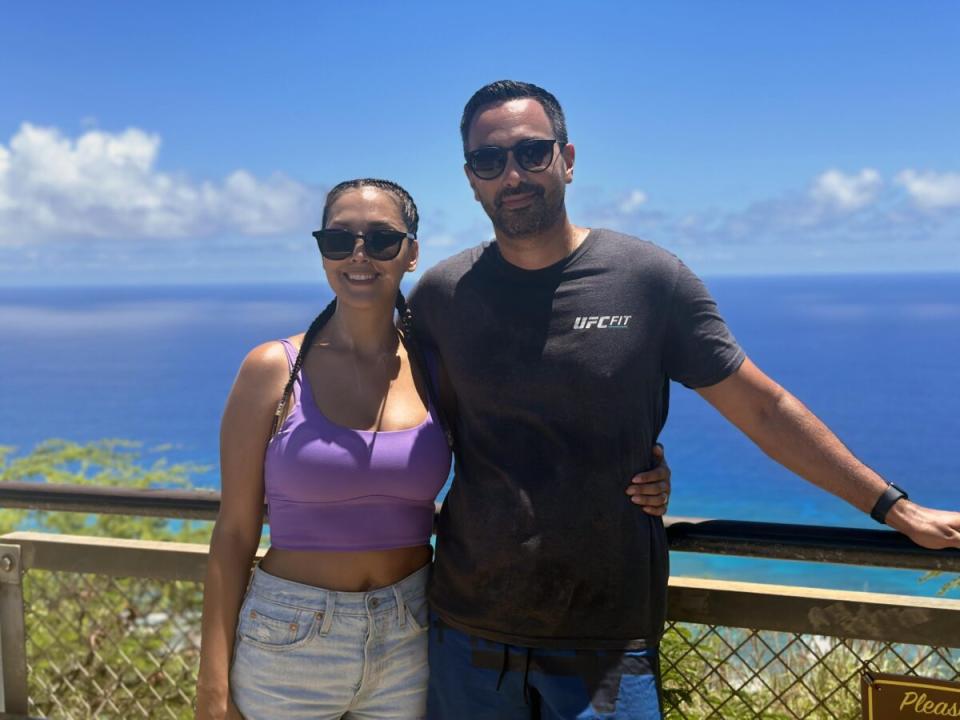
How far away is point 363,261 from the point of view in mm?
2490

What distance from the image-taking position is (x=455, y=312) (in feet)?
8.09

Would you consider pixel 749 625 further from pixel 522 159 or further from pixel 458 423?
pixel 522 159

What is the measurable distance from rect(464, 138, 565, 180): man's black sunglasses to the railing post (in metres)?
1.78

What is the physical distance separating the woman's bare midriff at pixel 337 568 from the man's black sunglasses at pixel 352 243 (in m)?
0.75

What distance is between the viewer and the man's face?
2428 millimetres

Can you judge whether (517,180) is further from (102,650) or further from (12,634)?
(102,650)

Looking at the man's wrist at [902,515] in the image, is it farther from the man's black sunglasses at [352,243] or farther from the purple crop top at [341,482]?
the man's black sunglasses at [352,243]

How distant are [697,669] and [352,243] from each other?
1.87 m

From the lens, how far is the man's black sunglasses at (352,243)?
2.49 m

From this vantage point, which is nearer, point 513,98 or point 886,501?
point 886,501

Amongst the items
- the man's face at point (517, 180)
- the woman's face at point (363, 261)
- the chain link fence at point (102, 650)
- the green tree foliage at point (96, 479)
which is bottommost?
the green tree foliage at point (96, 479)

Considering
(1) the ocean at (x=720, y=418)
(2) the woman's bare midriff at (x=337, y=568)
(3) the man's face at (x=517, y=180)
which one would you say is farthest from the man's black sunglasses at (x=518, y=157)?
(1) the ocean at (x=720, y=418)

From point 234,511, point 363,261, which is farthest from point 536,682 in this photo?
point 363,261

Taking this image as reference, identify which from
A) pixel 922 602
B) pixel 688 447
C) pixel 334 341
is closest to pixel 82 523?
pixel 334 341
